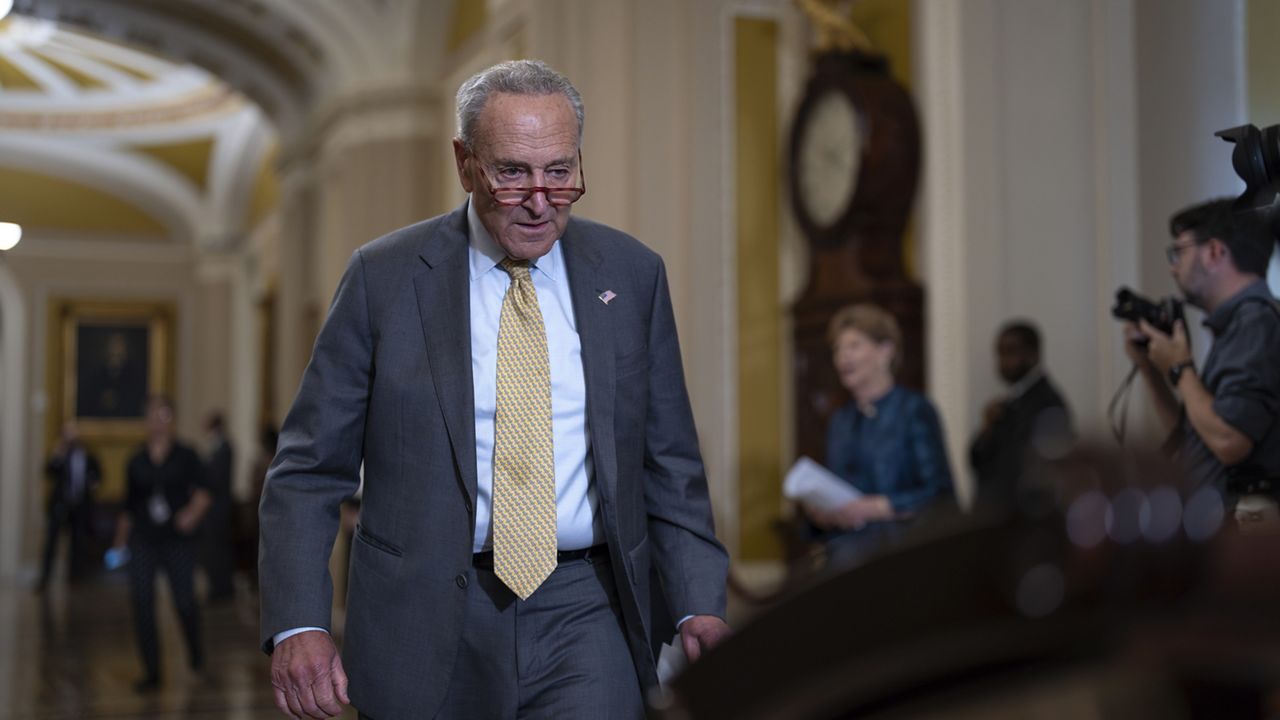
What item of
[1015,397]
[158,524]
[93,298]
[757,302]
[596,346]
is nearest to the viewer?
[596,346]

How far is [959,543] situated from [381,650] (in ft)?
5.87

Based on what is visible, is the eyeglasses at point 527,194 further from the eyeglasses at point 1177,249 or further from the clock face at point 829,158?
the clock face at point 829,158

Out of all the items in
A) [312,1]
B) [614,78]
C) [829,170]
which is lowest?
[829,170]

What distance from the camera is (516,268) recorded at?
230 cm

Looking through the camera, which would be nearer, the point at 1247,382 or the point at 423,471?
the point at 423,471

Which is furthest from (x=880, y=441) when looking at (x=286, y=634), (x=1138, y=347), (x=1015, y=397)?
(x=286, y=634)

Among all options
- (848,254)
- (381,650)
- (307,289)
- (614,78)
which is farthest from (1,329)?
(381,650)

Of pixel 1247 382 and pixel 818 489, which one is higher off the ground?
pixel 1247 382

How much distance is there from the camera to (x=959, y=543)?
1.59 feet

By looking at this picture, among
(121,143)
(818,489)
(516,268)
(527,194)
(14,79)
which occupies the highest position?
(14,79)

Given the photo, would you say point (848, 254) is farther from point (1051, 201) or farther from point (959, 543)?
point (959, 543)

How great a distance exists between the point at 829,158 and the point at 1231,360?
4012mm

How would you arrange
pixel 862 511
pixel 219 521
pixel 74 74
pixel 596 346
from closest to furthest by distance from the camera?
1. pixel 596 346
2. pixel 862 511
3. pixel 219 521
4. pixel 74 74

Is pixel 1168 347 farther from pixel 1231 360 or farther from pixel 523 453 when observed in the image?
pixel 523 453
